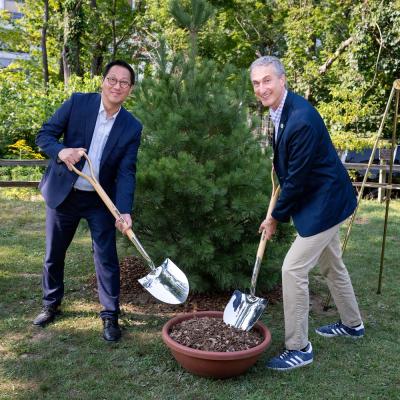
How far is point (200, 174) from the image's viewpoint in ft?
12.8

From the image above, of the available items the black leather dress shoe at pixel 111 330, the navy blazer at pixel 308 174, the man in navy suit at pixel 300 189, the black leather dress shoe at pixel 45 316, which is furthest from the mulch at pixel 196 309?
the navy blazer at pixel 308 174

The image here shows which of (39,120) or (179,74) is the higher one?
(179,74)

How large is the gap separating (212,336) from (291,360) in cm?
57

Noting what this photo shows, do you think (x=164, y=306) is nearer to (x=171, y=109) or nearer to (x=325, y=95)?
(x=171, y=109)

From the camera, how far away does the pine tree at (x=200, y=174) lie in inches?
157

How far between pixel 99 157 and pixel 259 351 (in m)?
1.66

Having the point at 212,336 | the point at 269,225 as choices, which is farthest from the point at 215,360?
the point at 269,225

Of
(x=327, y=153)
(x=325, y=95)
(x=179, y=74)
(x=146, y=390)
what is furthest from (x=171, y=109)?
(x=325, y=95)

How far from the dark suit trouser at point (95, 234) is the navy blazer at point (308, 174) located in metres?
1.19

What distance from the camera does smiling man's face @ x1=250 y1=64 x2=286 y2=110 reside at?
2934mm

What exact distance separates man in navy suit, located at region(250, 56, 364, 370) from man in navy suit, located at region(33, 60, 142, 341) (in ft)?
3.13

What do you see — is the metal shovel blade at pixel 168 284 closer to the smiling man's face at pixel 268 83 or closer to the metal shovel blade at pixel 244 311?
the metal shovel blade at pixel 244 311

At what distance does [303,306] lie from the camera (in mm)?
3209

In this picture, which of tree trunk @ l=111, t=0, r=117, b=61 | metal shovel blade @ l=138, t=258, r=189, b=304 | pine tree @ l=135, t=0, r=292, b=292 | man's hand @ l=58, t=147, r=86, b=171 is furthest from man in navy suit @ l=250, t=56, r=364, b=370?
tree trunk @ l=111, t=0, r=117, b=61
